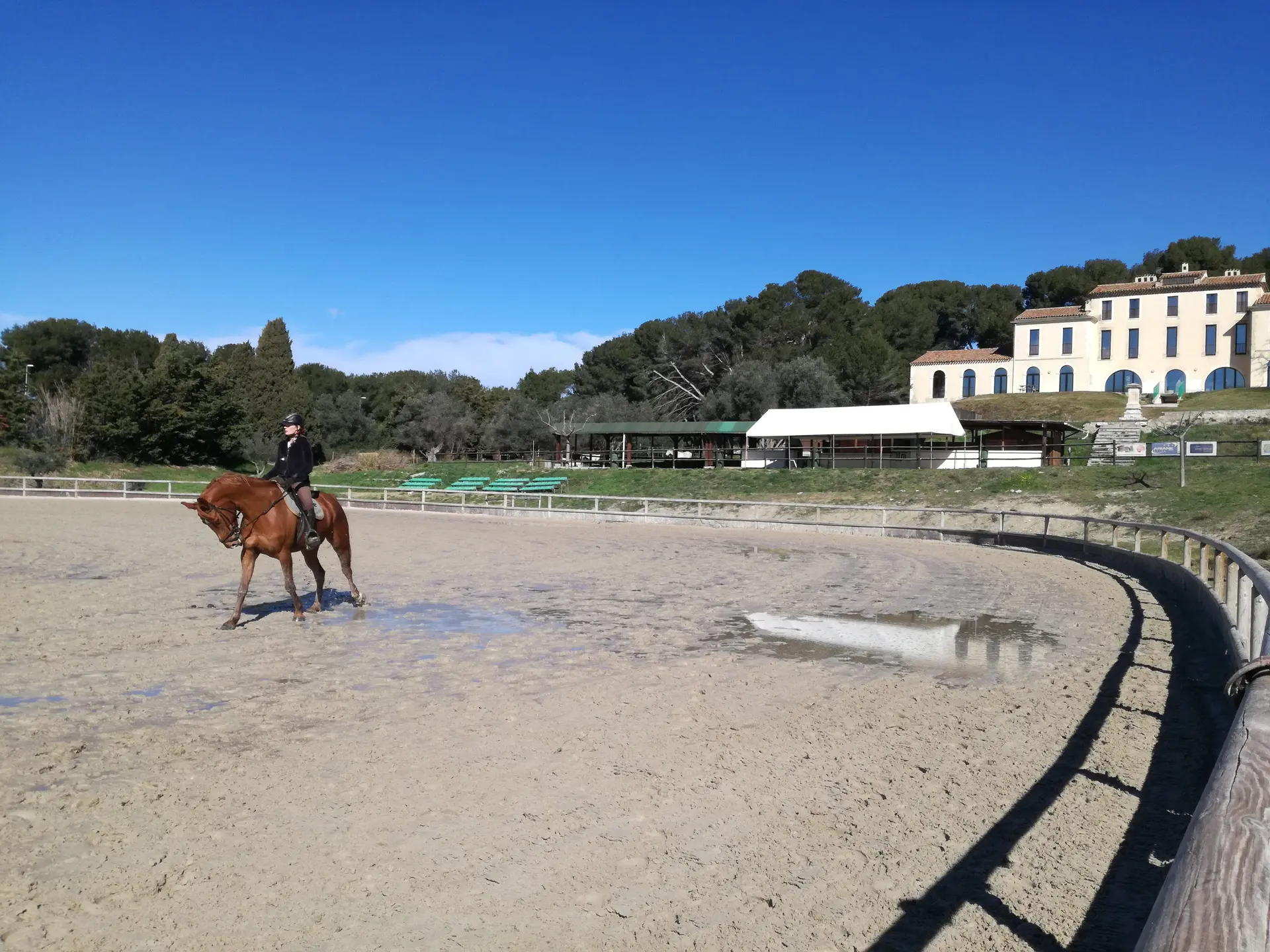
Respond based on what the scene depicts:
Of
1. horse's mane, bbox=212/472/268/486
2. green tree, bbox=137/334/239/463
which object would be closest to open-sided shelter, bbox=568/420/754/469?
green tree, bbox=137/334/239/463

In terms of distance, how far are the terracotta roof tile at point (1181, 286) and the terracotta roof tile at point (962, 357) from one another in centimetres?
817

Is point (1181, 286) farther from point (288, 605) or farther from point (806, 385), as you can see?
point (288, 605)

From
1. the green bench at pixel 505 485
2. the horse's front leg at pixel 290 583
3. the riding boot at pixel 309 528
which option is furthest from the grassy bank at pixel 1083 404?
the horse's front leg at pixel 290 583

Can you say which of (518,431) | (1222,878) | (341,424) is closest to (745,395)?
(518,431)

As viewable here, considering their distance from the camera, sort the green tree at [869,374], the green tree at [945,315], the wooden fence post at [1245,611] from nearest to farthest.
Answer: the wooden fence post at [1245,611] → the green tree at [869,374] → the green tree at [945,315]

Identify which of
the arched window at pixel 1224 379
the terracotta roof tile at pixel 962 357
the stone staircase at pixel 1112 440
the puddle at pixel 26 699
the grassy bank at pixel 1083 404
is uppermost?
the terracotta roof tile at pixel 962 357

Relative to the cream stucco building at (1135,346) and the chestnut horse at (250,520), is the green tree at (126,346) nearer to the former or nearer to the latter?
the cream stucco building at (1135,346)

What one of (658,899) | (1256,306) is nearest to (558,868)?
(658,899)

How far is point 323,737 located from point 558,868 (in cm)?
269

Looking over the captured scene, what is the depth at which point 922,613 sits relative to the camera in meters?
12.6

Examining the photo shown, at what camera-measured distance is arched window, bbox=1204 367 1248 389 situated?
65312 mm

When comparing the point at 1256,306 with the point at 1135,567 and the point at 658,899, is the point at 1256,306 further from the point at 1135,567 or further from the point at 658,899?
the point at 658,899

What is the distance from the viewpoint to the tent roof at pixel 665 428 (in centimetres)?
5341

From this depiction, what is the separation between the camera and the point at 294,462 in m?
11.1
